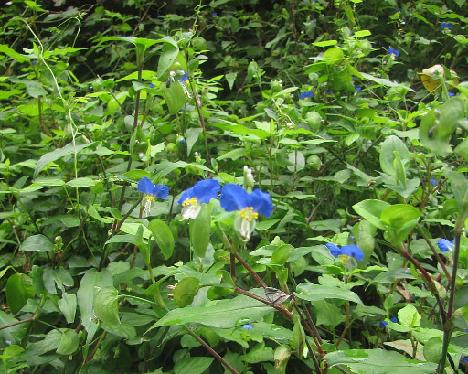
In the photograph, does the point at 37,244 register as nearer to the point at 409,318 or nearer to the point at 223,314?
the point at 223,314

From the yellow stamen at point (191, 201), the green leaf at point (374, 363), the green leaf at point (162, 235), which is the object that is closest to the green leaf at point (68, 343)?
the green leaf at point (162, 235)

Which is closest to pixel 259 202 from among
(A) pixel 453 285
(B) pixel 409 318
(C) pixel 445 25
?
(A) pixel 453 285

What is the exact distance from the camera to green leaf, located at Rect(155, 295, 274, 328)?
769 millimetres

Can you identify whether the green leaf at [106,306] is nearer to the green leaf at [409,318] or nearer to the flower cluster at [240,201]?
Result: the flower cluster at [240,201]

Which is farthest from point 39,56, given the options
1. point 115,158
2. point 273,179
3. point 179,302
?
point 179,302

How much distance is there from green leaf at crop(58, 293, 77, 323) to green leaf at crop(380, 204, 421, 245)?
0.64 metres

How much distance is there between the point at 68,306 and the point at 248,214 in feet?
1.79

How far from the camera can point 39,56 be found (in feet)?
5.45

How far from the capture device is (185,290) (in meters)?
0.86

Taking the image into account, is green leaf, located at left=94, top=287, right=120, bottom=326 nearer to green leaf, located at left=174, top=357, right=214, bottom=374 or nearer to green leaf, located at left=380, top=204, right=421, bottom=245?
green leaf, located at left=174, top=357, right=214, bottom=374

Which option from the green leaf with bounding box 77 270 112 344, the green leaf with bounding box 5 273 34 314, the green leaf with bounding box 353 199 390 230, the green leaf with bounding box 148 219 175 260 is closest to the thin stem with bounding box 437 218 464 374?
the green leaf with bounding box 353 199 390 230

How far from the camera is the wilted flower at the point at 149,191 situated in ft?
3.72

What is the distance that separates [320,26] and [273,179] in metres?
1.56

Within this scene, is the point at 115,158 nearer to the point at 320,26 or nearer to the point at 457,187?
the point at 457,187
